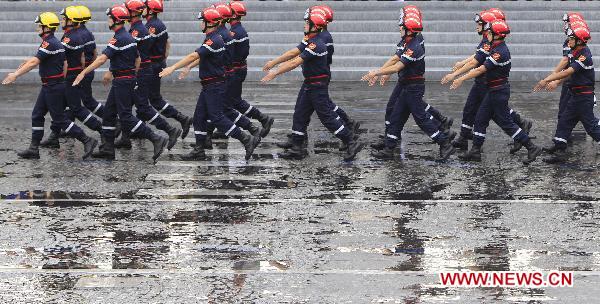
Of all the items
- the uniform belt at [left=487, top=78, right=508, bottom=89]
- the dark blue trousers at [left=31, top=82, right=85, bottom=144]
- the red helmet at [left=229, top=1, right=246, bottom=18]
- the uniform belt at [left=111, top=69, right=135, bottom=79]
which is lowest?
the dark blue trousers at [left=31, top=82, right=85, bottom=144]

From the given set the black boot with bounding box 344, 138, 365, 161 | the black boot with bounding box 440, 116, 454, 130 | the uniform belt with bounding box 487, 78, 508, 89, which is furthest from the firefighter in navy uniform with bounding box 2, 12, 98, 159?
the uniform belt with bounding box 487, 78, 508, 89

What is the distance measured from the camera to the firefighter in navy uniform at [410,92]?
16641 millimetres

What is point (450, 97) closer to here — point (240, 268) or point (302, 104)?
point (302, 104)

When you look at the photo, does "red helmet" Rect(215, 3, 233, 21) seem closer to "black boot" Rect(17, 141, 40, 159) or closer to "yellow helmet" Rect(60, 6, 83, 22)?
"yellow helmet" Rect(60, 6, 83, 22)

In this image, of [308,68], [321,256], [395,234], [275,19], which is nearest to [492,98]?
[308,68]

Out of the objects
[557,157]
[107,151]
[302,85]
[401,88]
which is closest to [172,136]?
[107,151]

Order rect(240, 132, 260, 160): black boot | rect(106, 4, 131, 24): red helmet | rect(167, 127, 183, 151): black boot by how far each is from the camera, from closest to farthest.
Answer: rect(106, 4, 131, 24): red helmet → rect(240, 132, 260, 160): black boot → rect(167, 127, 183, 151): black boot

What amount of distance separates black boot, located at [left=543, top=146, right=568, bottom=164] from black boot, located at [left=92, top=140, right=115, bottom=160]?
230 inches

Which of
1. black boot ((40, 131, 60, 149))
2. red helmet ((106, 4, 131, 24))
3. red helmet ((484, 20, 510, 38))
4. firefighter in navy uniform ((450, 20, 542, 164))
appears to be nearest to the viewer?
red helmet ((484, 20, 510, 38))

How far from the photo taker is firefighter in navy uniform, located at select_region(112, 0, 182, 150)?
17.3 m

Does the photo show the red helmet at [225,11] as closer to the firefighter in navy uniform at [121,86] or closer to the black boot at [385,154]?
the firefighter in navy uniform at [121,86]

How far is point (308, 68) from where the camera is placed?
16.6m

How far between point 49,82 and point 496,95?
19.7ft

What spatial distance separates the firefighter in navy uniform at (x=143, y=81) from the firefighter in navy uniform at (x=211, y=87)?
0.54 metres
